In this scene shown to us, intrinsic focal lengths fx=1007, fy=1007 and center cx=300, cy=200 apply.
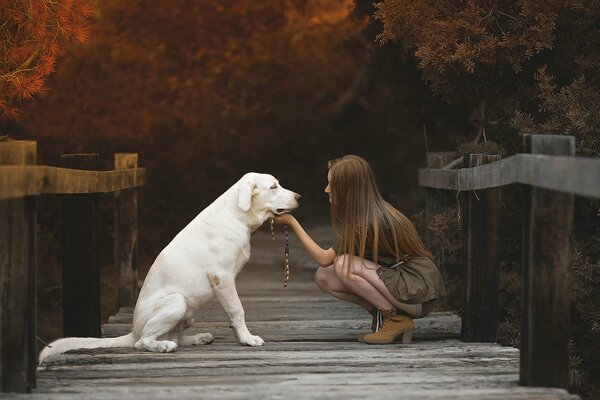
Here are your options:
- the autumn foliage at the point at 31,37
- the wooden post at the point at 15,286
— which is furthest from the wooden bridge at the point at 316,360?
the autumn foliage at the point at 31,37

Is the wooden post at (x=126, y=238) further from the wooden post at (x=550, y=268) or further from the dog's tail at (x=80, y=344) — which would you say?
the wooden post at (x=550, y=268)

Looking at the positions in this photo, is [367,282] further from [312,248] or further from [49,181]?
[49,181]

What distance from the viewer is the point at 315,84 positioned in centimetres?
1711

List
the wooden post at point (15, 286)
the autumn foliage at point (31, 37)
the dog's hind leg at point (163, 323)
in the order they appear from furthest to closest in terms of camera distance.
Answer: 1. the autumn foliage at point (31, 37)
2. the dog's hind leg at point (163, 323)
3. the wooden post at point (15, 286)

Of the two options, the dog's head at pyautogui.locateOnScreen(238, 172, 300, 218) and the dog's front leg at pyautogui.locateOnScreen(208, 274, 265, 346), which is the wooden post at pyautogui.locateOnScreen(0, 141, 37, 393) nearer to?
the dog's front leg at pyautogui.locateOnScreen(208, 274, 265, 346)

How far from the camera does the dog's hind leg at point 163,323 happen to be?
214 inches

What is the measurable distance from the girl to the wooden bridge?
189mm

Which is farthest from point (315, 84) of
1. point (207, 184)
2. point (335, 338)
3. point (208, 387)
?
point (208, 387)

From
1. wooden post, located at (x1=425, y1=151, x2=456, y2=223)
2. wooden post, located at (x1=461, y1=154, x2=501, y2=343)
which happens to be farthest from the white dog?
wooden post, located at (x1=425, y1=151, x2=456, y2=223)

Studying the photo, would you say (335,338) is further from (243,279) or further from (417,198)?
(417,198)

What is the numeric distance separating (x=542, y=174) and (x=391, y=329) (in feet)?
Result: 6.51

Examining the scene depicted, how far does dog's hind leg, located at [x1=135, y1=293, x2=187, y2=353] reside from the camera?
5445mm

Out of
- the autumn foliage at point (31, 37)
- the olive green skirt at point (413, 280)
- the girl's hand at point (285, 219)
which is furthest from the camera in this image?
the autumn foliage at point (31, 37)

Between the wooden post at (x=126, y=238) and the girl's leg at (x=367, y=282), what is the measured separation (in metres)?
2.76
